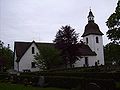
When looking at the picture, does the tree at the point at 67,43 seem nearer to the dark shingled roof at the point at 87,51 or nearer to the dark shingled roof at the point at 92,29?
the dark shingled roof at the point at 87,51

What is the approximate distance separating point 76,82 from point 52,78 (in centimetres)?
434

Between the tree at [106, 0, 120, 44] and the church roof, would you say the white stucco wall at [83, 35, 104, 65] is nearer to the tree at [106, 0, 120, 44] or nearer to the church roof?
the church roof

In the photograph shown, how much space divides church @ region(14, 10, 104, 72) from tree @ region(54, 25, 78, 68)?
8890mm

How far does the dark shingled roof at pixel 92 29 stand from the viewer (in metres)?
64.2

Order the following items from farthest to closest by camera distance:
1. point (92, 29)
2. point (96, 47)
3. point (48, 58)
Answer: point (92, 29)
point (96, 47)
point (48, 58)

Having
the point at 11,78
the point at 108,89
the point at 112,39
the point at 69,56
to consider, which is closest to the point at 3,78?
the point at 11,78

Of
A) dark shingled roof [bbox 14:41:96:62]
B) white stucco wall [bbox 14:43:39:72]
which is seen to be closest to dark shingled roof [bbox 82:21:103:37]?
dark shingled roof [bbox 14:41:96:62]

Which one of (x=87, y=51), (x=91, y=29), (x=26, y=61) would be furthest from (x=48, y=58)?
(x=91, y=29)

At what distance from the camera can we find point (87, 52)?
62156 mm

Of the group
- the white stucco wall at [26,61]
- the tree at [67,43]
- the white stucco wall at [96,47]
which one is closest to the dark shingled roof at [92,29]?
the white stucco wall at [96,47]

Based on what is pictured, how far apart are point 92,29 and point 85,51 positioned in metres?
6.67

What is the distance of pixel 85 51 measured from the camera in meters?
62.3

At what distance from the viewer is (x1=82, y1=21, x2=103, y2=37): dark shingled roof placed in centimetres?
6425

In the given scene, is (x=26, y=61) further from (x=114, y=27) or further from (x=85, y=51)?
(x=114, y=27)
